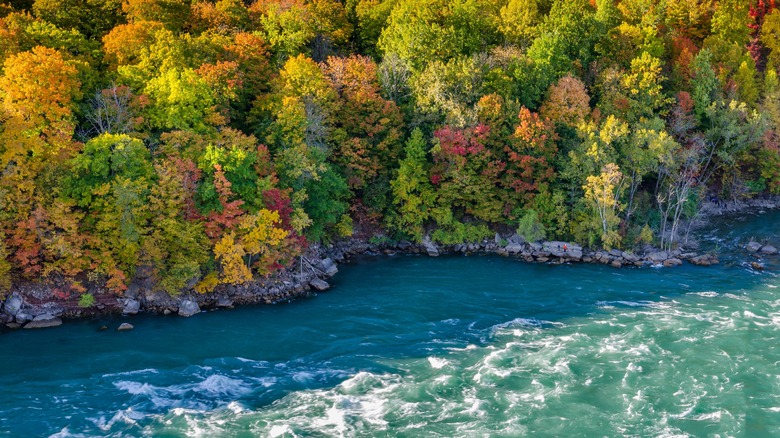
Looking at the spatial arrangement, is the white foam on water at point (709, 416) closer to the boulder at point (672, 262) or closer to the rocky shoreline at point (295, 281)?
the rocky shoreline at point (295, 281)

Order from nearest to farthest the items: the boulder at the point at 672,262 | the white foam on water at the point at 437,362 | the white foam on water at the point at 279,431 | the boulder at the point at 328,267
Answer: the white foam on water at the point at 279,431 < the white foam on water at the point at 437,362 < the boulder at the point at 328,267 < the boulder at the point at 672,262

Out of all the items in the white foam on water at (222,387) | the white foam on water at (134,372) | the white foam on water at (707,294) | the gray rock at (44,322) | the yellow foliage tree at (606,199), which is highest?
the yellow foliage tree at (606,199)

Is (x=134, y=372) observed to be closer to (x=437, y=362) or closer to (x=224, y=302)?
(x=224, y=302)

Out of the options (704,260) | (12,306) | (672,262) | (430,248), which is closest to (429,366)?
(430,248)

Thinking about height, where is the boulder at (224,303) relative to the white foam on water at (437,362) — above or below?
above

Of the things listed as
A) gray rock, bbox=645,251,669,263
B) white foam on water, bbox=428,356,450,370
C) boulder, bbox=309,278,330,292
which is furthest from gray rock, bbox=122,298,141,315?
gray rock, bbox=645,251,669,263

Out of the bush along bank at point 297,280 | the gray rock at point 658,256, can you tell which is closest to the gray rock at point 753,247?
the bush along bank at point 297,280

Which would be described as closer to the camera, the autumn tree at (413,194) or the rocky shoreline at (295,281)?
the rocky shoreline at (295,281)
